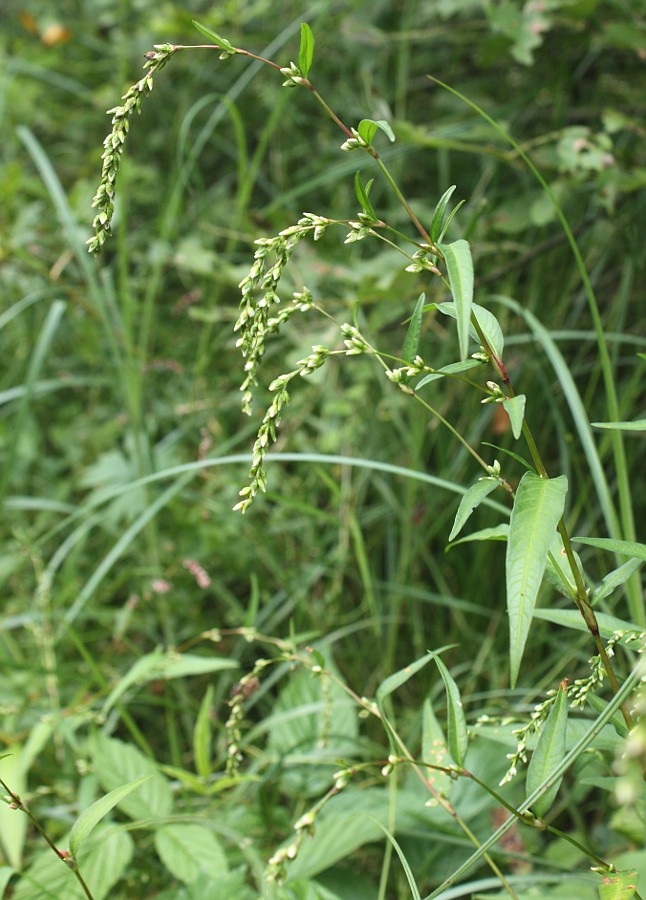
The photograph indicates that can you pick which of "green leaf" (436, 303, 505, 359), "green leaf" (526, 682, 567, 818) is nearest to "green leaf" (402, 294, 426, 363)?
"green leaf" (436, 303, 505, 359)

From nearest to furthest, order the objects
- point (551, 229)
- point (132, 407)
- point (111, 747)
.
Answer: point (111, 747), point (132, 407), point (551, 229)

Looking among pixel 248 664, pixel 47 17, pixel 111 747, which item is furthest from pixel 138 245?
pixel 111 747

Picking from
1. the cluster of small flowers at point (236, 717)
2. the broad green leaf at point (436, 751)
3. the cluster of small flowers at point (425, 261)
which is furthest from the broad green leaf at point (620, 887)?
the cluster of small flowers at point (425, 261)

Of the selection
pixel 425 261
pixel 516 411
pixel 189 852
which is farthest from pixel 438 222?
pixel 189 852

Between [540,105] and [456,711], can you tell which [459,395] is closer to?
[540,105]

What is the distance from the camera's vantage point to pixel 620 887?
57 cm

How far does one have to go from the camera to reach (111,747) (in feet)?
3.31

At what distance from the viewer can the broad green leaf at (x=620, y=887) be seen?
0.56 m

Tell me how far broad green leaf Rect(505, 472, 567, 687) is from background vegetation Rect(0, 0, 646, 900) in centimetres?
26

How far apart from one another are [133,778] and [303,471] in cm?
75

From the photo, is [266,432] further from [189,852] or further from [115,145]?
[189,852]

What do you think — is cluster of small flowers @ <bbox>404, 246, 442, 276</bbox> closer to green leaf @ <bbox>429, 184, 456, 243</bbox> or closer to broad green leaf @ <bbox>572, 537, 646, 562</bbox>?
green leaf @ <bbox>429, 184, 456, 243</bbox>

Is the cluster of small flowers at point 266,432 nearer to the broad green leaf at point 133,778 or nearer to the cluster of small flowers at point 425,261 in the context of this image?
the cluster of small flowers at point 425,261

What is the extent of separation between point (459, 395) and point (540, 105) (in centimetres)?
65
